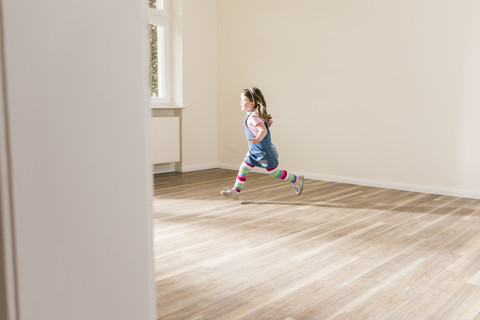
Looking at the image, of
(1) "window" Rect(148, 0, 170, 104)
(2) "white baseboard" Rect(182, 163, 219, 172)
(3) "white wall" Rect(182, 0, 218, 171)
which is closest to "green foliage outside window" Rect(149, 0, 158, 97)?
(1) "window" Rect(148, 0, 170, 104)

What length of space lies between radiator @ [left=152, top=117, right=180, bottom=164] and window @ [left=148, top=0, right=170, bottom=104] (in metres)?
0.33

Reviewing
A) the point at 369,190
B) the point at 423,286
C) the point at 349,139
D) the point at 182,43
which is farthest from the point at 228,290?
the point at 182,43

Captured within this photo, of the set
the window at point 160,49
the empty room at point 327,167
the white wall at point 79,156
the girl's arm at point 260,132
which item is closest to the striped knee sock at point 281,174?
the empty room at point 327,167

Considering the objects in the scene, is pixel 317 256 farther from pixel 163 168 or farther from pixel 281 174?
pixel 163 168

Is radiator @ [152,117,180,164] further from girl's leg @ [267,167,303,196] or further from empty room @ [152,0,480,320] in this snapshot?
girl's leg @ [267,167,303,196]

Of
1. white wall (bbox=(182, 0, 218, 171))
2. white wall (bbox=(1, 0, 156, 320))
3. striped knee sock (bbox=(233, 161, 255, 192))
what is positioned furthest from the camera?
white wall (bbox=(182, 0, 218, 171))

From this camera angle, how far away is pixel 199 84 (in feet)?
19.0

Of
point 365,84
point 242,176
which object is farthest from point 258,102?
point 365,84

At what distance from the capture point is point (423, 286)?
209cm

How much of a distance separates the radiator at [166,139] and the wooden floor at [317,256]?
1.16 meters

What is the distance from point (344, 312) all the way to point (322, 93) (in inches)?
137

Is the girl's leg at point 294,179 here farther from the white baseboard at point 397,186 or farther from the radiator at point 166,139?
the radiator at point 166,139

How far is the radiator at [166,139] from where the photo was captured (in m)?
5.38

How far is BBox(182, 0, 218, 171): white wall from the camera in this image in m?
5.63
